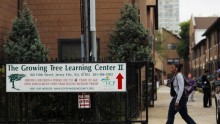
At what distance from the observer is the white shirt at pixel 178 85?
12078mm

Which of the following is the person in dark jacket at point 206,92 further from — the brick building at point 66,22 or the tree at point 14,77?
the tree at point 14,77

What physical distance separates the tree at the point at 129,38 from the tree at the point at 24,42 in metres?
2.60

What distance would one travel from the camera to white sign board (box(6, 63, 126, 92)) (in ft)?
40.0

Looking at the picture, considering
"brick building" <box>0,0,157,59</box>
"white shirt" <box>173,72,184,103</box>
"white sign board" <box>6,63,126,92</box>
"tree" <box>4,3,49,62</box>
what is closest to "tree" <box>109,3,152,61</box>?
"brick building" <box>0,0,157,59</box>

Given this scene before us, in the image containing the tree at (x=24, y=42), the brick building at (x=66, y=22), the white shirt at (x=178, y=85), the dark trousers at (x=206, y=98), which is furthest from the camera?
the dark trousers at (x=206, y=98)

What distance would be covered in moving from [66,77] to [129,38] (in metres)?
6.46

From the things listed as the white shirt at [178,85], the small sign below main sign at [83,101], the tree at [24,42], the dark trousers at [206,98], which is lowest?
the dark trousers at [206,98]

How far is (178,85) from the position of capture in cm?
1220

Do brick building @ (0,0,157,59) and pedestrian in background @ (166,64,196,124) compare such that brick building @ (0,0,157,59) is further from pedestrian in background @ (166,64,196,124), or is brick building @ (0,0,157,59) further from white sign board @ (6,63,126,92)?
pedestrian in background @ (166,64,196,124)

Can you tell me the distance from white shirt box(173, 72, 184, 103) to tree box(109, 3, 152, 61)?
18.5 feet

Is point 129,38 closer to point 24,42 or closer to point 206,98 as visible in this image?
point 24,42

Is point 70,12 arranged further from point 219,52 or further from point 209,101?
point 219,52

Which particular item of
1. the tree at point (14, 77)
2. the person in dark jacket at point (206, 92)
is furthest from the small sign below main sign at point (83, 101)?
the person in dark jacket at point (206, 92)

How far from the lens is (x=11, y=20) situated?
18.5 meters
